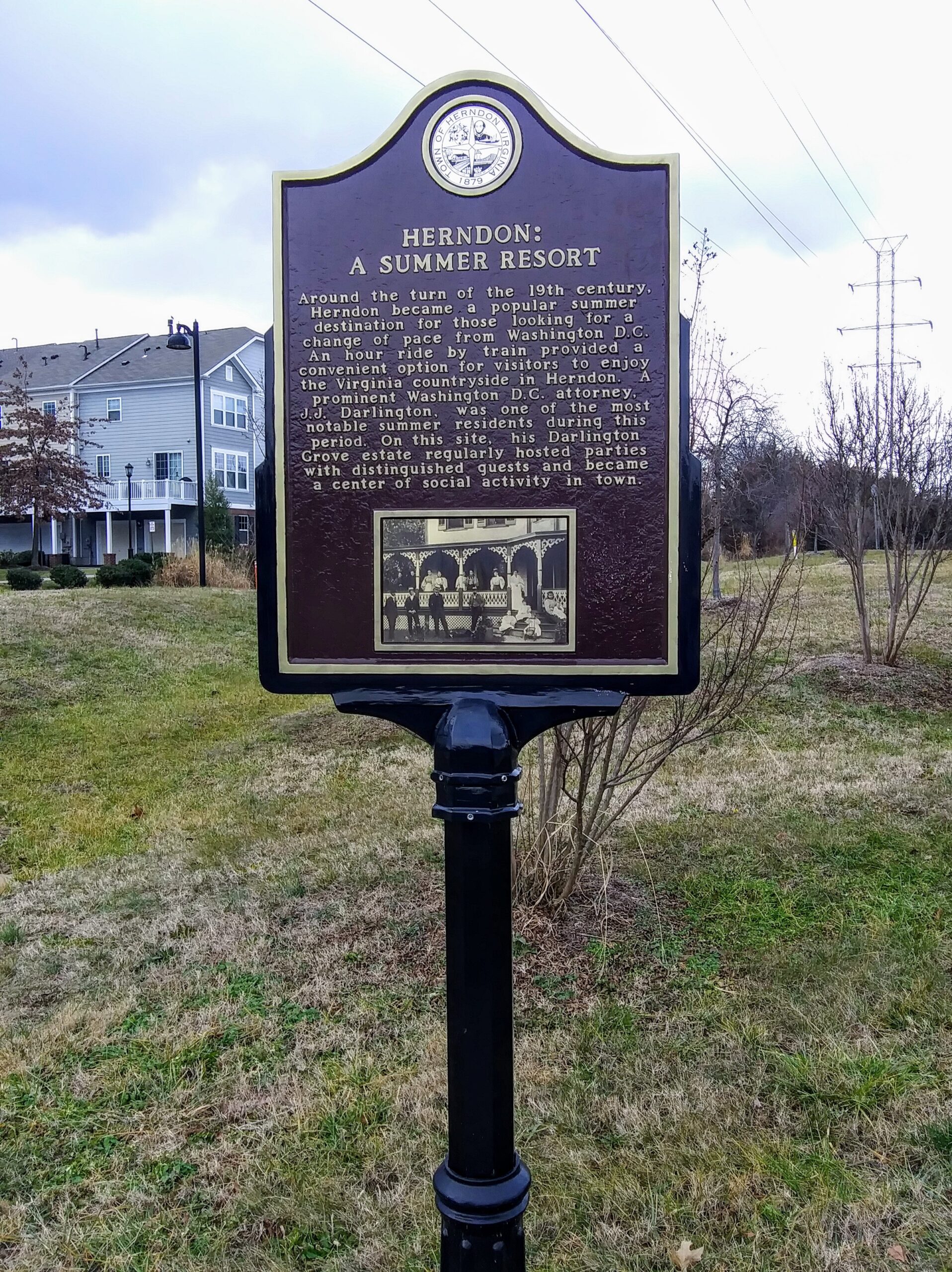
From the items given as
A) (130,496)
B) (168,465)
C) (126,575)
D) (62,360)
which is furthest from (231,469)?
(126,575)

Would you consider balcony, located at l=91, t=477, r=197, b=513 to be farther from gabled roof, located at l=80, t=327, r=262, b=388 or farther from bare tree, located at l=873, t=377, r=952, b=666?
bare tree, located at l=873, t=377, r=952, b=666

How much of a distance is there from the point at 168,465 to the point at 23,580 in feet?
50.9

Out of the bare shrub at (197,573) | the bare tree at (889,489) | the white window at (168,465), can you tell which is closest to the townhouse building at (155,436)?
the white window at (168,465)

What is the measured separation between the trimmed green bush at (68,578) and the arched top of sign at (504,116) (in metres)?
18.5

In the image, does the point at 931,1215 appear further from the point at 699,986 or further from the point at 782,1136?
the point at 699,986

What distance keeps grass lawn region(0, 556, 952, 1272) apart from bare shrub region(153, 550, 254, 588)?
12.4 meters

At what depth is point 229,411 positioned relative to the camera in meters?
33.2

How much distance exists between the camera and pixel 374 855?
6105 mm

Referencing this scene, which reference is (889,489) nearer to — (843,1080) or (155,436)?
(843,1080)

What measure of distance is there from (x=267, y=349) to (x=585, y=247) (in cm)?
85

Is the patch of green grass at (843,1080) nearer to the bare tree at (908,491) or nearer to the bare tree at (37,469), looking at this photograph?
the bare tree at (908,491)

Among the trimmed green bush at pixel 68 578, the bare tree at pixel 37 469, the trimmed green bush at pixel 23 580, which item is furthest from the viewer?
the bare tree at pixel 37 469

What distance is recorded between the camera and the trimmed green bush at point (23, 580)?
728 inches

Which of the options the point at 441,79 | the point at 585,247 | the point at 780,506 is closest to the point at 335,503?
the point at 585,247
